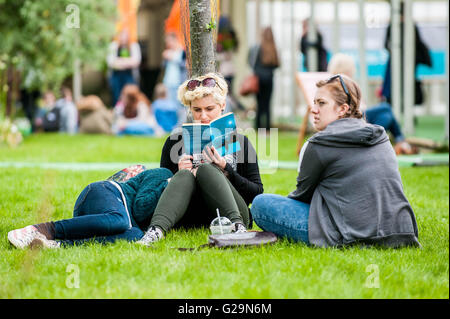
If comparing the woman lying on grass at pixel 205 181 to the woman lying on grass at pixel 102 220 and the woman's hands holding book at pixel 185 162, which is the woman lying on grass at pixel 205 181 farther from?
the woman lying on grass at pixel 102 220

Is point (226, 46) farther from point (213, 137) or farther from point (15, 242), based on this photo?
point (15, 242)

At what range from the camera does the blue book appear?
174 inches

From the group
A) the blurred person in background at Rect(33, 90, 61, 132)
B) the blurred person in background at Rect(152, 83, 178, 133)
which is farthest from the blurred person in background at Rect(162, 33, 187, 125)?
the blurred person in background at Rect(33, 90, 61, 132)

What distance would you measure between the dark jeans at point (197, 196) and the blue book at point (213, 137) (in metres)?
0.16

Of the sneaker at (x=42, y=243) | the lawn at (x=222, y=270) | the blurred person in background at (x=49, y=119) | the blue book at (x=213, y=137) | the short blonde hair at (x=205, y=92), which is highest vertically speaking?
the short blonde hair at (x=205, y=92)

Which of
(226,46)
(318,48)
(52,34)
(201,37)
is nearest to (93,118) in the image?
(52,34)

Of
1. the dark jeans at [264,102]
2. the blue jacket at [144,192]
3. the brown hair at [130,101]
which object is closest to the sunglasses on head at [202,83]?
the blue jacket at [144,192]

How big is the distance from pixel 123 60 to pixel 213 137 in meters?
11.0

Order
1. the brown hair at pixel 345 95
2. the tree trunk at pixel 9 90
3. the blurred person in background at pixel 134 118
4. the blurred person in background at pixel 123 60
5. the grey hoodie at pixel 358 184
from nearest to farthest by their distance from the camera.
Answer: the grey hoodie at pixel 358 184
the brown hair at pixel 345 95
the tree trunk at pixel 9 90
the blurred person in background at pixel 134 118
the blurred person in background at pixel 123 60

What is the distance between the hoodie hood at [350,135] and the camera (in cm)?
398

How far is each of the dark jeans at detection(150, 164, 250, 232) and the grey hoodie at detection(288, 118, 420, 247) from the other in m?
0.62

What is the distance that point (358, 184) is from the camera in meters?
3.98
